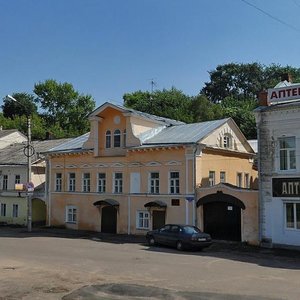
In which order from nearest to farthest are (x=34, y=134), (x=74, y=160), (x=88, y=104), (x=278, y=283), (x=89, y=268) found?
(x=278, y=283) → (x=89, y=268) → (x=74, y=160) → (x=34, y=134) → (x=88, y=104)

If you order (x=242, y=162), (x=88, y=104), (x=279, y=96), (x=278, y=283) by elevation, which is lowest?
(x=278, y=283)

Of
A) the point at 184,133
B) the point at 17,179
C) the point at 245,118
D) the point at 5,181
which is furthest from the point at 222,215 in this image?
the point at 245,118

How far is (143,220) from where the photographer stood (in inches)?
1293

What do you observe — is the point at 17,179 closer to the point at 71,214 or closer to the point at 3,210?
the point at 3,210

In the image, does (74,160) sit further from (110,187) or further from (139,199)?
(139,199)

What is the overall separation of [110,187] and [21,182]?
1175 cm

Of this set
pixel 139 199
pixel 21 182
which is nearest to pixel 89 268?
pixel 139 199

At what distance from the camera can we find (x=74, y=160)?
37844mm

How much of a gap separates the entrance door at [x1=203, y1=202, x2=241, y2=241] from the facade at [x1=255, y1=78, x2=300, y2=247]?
222 cm

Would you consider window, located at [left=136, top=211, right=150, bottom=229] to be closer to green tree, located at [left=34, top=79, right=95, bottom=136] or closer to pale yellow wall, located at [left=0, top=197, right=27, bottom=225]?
pale yellow wall, located at [left=0, top=197, right=27, bottom=225]

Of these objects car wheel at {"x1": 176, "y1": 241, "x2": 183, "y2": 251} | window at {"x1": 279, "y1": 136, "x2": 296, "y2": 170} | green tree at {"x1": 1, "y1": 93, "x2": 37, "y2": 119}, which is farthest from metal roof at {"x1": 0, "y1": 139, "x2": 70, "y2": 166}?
green tree at {"x1": 1, "y1": 93, "x2": 37, "y2": 119}

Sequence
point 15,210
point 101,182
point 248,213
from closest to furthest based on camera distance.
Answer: point 248,213 → point 101,182 → point 15,210

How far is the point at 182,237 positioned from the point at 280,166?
23.8 ft

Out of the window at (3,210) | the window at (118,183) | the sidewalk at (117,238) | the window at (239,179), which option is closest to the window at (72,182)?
the sidewalk at (117,238)
